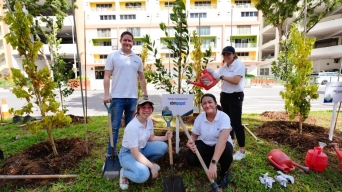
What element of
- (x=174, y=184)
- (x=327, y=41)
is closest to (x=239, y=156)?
(x=174, y=184)

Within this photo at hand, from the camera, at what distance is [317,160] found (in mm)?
2662

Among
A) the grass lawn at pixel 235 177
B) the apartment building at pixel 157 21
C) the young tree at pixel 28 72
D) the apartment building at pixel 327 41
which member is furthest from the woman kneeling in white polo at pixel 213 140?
the apartment building at pixel 327 41

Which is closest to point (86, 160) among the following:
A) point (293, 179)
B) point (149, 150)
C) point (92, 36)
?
point (149, 150)

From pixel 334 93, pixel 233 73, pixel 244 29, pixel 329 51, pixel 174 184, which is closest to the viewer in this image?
pixel 174 184

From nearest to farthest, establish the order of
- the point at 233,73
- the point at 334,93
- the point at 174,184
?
the point at 174,184, the point at 233,73, the point at 334,93

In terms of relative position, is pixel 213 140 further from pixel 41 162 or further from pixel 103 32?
pixel 103 32

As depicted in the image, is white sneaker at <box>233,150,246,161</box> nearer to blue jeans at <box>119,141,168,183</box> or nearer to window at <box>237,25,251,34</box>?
blue jeans at <box>119,141,168,183</box>

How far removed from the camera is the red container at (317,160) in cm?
261

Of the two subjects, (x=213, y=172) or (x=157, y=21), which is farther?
(x=157, y=21)

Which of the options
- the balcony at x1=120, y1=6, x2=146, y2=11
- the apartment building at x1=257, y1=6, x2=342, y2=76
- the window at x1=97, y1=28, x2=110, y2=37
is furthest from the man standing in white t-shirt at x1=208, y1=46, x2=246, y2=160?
the window at x1=97, y1=28, x2=110, y2=37

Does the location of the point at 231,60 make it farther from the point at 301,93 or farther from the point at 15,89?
the point at 15,89

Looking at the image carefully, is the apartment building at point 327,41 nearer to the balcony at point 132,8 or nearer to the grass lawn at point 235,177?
the balcony at point 132,8

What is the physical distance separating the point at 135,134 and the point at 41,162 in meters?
1.65

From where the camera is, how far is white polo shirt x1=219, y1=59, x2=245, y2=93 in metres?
2.70
